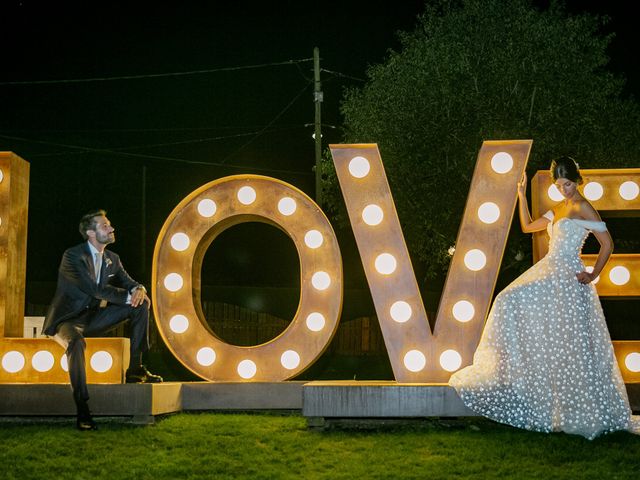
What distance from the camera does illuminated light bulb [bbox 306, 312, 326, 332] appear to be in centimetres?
821

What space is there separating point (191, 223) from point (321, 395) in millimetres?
2545

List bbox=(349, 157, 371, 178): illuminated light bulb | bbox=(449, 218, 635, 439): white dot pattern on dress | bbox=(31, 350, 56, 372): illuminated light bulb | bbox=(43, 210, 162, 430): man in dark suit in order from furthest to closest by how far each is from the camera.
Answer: bbox=(349, 157, 371, 178): illuminated light bulb
bbox=(31, 350, 56, 372): illuminated light bulb
bbox=(43, 210, 162, 430): man in dark suit
bbox=(449, 218, 635, 439): white dot pattern on dress

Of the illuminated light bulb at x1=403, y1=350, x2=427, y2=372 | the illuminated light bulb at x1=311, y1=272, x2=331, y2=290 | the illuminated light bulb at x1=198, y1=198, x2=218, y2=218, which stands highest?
the illuminated light bulb at x1=198, y1=198, x2=218, y2=218

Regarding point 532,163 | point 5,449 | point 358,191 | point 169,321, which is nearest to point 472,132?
point 532,163

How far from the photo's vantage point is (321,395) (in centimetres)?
734

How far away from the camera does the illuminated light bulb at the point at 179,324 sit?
833cm

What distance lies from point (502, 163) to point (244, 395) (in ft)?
12.2

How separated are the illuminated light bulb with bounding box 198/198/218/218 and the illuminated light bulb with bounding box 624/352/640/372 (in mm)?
4733

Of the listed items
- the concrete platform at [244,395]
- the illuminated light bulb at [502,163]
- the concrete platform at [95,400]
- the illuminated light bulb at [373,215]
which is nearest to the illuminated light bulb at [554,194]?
the illuminated light bulb at [502,163]

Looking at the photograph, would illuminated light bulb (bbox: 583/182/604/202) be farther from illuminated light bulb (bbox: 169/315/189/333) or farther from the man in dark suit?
the man in dark suit

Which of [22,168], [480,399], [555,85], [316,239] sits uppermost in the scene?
[555,85]

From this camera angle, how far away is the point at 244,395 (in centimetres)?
823

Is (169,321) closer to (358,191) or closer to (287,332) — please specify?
(287,332)

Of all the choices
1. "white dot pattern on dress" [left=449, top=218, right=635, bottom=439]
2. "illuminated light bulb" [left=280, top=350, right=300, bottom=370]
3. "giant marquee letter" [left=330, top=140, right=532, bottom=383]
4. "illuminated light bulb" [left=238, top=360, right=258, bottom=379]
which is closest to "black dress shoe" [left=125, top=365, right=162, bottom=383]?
"illuminated light bulb" [left=238, top=360, right=258, bottom=379]
